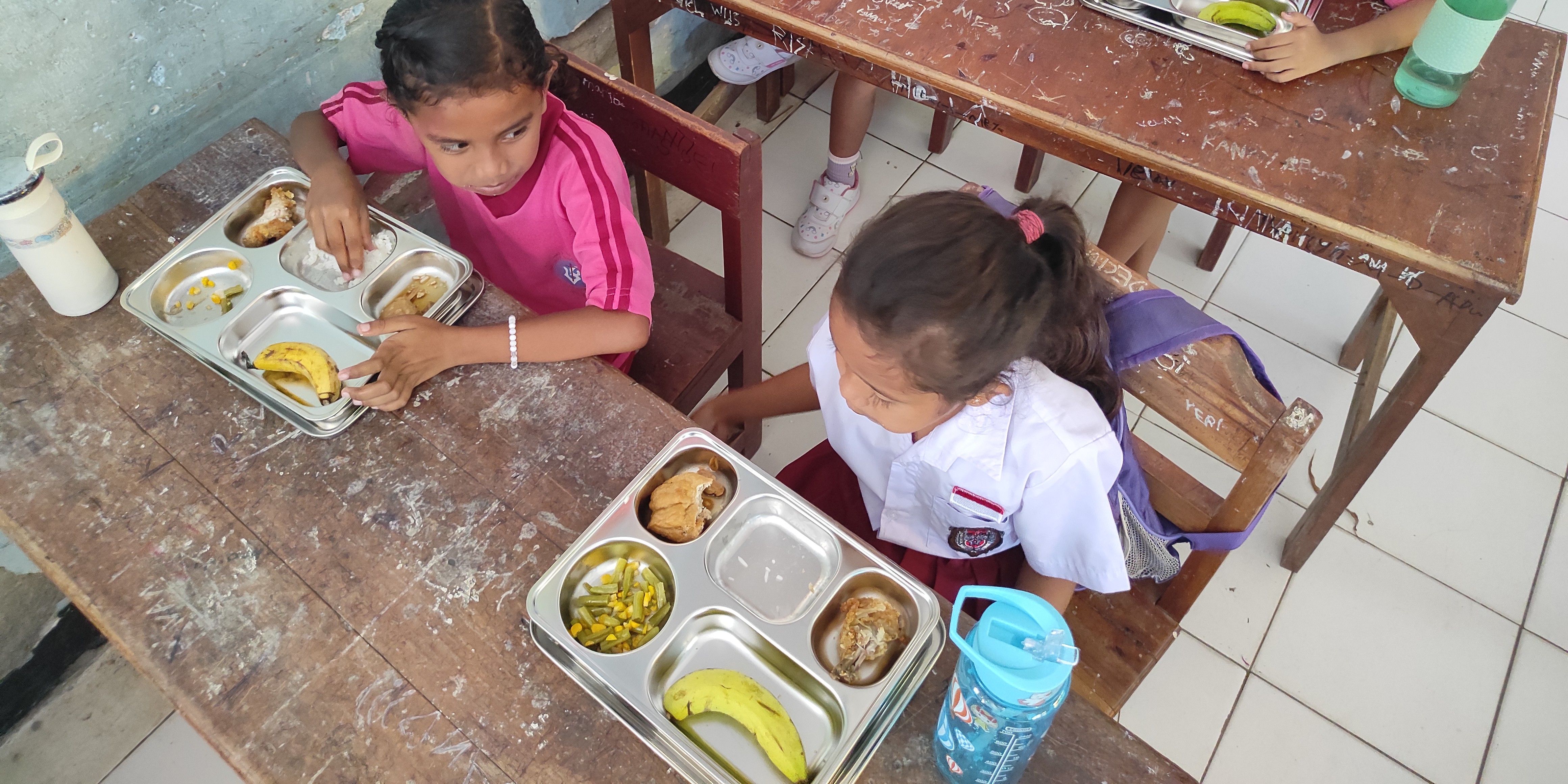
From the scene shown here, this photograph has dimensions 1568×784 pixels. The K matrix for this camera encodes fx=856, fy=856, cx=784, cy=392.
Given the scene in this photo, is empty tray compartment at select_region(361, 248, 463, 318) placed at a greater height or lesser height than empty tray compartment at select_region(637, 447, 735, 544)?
greater

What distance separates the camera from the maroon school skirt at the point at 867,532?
4.69 feet

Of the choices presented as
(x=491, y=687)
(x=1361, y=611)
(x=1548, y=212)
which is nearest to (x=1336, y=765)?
(x=1361, y=611)

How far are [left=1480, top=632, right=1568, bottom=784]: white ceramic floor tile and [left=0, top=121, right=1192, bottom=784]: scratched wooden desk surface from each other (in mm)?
1625

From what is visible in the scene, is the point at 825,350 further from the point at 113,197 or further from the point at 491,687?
the point at 113,197

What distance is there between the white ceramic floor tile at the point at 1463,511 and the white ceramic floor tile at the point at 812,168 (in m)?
1.66

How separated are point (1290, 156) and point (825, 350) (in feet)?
2.94

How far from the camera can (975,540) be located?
1378 mm

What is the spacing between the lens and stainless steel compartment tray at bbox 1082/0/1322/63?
1.68 metres

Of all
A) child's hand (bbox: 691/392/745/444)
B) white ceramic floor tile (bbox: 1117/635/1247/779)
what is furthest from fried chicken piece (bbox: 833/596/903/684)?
white ceramic floor tile (bbox: 1117/635/1247/779)

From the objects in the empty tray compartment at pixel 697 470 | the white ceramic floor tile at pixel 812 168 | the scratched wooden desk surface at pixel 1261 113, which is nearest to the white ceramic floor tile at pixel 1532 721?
the scratched wooden desk surface at pixel 1261 113

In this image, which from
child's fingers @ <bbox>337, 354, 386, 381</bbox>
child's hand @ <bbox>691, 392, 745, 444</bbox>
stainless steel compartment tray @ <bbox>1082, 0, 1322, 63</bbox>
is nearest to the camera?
child's fingers @ <bbox>337, 354, 386, 381</bbox>

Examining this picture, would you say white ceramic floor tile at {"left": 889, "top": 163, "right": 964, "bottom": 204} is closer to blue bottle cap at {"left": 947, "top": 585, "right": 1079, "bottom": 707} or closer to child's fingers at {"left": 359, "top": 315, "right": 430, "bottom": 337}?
child's fingers at {"left": 359, "top": 315, "right": 430, "bottom": 337}

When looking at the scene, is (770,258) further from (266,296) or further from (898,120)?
(266,296)

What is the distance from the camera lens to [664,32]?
2.84 m
